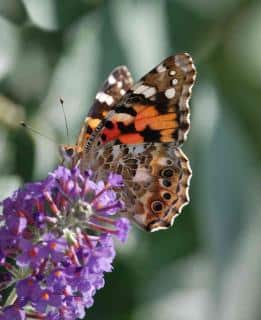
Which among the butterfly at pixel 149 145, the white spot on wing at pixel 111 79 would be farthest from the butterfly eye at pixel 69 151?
the white spot on wing at pixel 111 79

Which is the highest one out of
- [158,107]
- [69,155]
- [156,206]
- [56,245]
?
[158,107]

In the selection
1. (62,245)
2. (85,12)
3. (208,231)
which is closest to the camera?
(62,245)

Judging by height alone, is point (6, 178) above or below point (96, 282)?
above

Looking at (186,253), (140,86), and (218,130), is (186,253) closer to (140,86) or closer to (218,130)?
(218,130)

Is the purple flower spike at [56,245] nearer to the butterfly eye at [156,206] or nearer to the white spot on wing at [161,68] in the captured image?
the butterfly eye at [156,206]

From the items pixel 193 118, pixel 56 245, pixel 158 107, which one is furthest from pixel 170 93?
pixel 193 118

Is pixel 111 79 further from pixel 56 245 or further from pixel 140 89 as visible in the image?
pixel 56 245

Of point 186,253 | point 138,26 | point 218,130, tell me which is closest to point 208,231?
point 186,253
